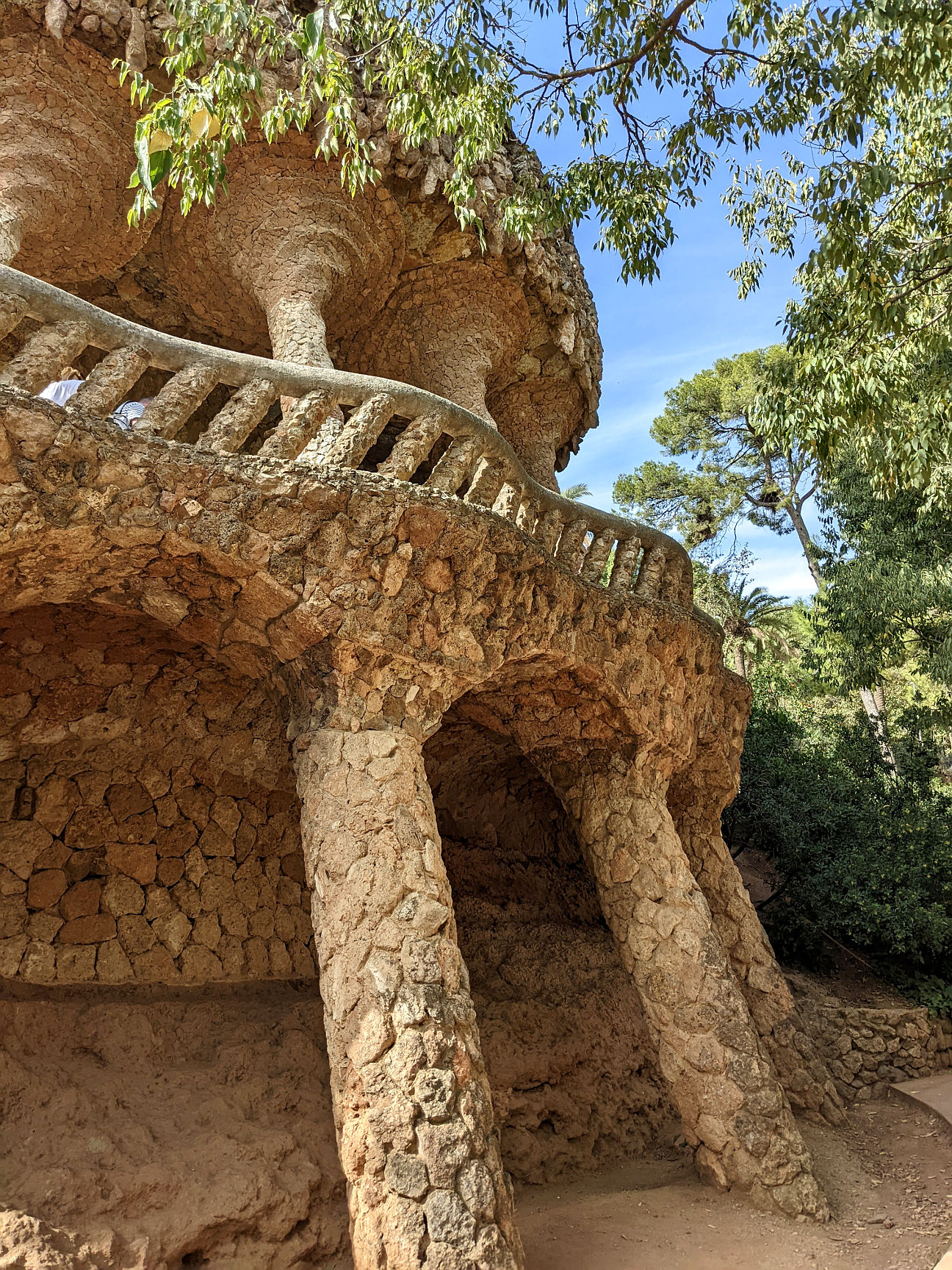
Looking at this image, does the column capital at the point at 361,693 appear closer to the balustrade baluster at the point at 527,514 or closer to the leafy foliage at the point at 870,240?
the balustrade baluster at the point at 527,514

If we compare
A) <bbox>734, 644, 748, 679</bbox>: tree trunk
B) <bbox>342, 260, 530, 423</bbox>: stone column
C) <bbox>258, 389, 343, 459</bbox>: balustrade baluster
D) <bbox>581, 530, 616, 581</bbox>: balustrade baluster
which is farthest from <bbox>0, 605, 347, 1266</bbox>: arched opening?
<bbox>734, 644, 748, 679</bbox>: tree trunk

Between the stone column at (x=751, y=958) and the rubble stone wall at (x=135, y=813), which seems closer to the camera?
the rubble stone wall at (x=135, y=813)

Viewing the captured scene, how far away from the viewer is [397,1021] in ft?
11.4

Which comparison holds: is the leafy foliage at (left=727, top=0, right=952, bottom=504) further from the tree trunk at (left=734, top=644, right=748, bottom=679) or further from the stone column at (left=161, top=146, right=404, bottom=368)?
the tree trunk at (left=734, top=644, right=748, bottom=679)

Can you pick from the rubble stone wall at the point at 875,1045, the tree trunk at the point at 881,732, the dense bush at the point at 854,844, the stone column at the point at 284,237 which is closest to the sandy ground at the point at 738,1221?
the rubble stone wall at the point at 875,1045

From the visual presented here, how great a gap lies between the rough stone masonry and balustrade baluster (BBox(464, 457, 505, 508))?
8 cm

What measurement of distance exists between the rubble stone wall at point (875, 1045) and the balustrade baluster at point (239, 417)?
662cm

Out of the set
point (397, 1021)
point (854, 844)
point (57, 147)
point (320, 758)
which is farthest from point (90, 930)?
point (854, 844)

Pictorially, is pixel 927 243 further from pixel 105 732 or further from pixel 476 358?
pixel 105 732

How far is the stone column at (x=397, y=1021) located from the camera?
10.4 feet

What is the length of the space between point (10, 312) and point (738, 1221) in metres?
5.41

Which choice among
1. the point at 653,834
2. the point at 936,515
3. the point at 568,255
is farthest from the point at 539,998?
the point at 936,515

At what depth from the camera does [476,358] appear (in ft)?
23.9

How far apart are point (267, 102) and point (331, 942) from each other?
17.8ft
